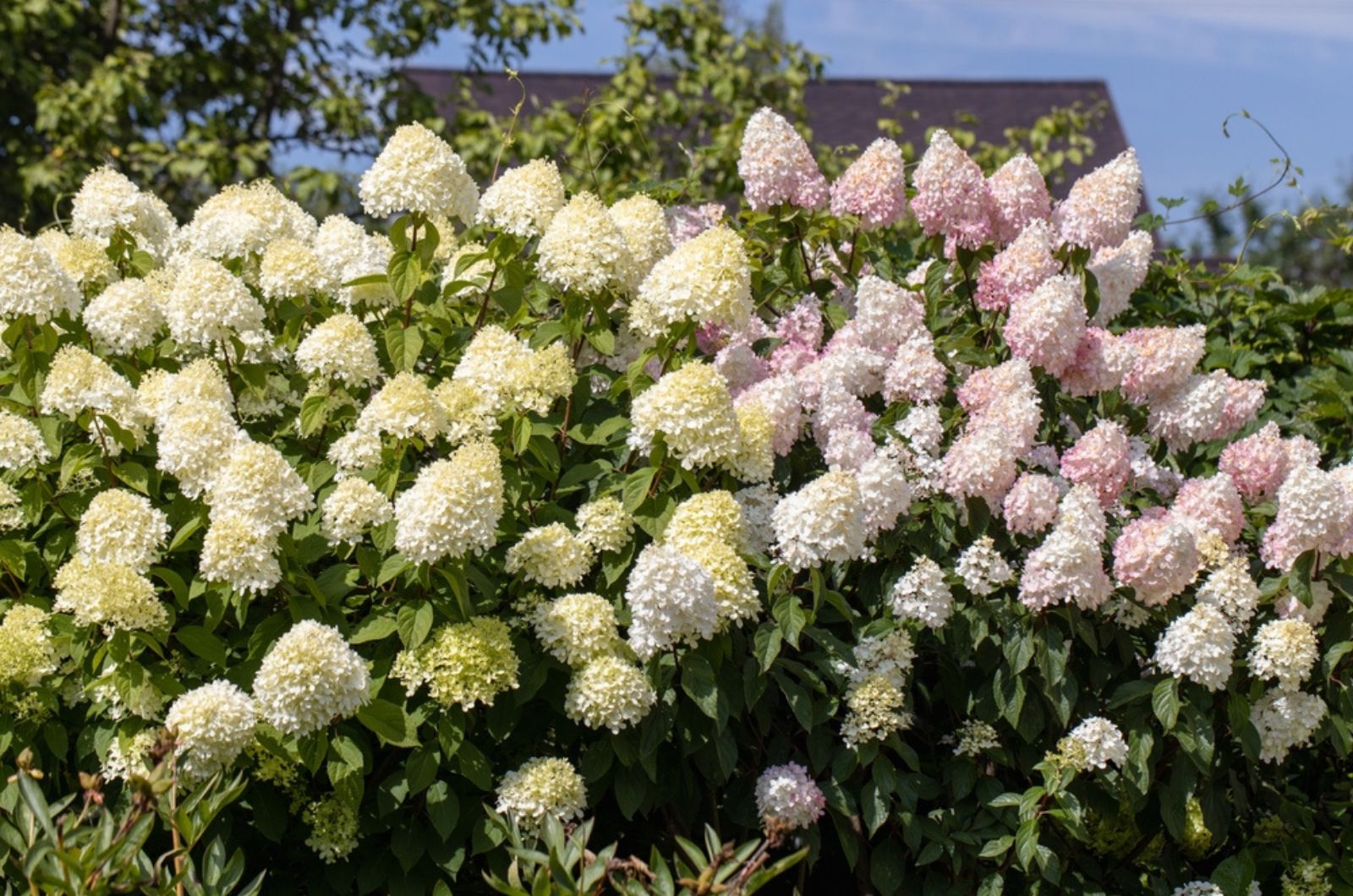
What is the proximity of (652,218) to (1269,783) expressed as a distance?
2.15 meters

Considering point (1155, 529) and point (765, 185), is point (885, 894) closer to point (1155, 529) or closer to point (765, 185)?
point (1155, 529)

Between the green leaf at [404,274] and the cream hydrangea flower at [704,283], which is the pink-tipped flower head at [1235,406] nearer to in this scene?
the cream hydrangea flower at [704,283]

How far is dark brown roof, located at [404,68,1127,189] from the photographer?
785 inches

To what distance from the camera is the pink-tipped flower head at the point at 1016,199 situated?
4.29 meters

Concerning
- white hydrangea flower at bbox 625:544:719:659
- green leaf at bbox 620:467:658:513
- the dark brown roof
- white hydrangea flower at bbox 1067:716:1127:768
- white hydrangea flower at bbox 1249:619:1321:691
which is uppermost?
green leaf at bbox 620:467:658:513

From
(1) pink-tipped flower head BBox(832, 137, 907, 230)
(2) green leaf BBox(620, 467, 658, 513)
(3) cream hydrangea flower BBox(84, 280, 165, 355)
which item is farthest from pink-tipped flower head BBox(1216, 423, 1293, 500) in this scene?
(3) cream hydrangea flower BBox(84, 280, 165, 355)

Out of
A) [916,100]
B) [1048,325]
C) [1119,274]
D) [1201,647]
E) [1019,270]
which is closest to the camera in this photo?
[1201,647]

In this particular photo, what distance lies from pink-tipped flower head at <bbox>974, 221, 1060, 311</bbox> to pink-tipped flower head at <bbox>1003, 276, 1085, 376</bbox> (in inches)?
3.9

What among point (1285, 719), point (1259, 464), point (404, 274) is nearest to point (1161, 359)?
point (1259, 464)

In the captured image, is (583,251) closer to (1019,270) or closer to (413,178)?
(413,178)

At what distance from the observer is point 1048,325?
385 cm

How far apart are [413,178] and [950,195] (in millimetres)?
1454

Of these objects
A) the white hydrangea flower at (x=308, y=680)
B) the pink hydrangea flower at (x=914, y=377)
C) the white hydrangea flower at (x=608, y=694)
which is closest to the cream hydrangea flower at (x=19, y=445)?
the white hydrangea flower at (x=308, y=680)

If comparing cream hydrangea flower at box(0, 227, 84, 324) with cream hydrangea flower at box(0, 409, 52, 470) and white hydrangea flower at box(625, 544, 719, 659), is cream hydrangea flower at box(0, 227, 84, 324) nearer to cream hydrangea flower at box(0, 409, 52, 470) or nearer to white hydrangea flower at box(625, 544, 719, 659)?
cream hydrangea flower at box(0, 409, 52, 470)
